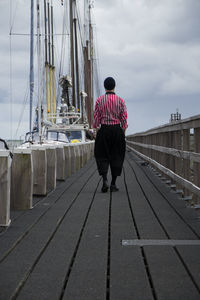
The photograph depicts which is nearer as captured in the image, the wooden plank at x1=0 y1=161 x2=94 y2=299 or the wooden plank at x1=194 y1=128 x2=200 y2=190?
the wooden plank at x1=0 y1=161 x2=94 y2=299

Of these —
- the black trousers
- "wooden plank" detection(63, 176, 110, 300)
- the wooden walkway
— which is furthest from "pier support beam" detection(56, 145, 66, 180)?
"wooden plank" detection(63, 176, 110, 300)

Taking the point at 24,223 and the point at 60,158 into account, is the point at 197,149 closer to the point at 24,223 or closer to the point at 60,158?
the point at 24,223

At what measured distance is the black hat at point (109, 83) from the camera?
9094 millimetres

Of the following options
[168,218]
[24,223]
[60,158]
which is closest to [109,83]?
[60,158]

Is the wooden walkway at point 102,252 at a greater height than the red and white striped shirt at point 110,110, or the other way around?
the red and white striped shirt at point 110,110

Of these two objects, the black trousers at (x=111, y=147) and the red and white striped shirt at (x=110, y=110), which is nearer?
the red and white striped shirt at (x=110, y=110)

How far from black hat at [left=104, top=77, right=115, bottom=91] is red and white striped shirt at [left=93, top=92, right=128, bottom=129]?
0.11 meters

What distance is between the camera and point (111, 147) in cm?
930

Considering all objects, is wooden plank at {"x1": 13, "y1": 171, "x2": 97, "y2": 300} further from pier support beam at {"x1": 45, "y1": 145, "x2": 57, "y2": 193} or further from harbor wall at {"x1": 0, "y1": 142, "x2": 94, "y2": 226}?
pier support beam at {"x1": 45, "y1": 145, "x2": 57, "y2": 193}

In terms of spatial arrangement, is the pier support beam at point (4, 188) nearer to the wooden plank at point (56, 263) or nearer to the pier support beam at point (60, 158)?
the wooden plank at point (56, 263)

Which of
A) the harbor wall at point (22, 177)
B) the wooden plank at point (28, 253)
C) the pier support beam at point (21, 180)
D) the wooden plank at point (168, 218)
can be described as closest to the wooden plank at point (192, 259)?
the wooden plank at point (168, 218)

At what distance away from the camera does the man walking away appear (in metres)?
9.04

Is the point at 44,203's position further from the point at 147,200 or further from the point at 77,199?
the point at 147,200

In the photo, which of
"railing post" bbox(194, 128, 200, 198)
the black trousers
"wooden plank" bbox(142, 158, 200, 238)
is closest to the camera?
"wooden plank" bbox(142, 158, 200, 238)
